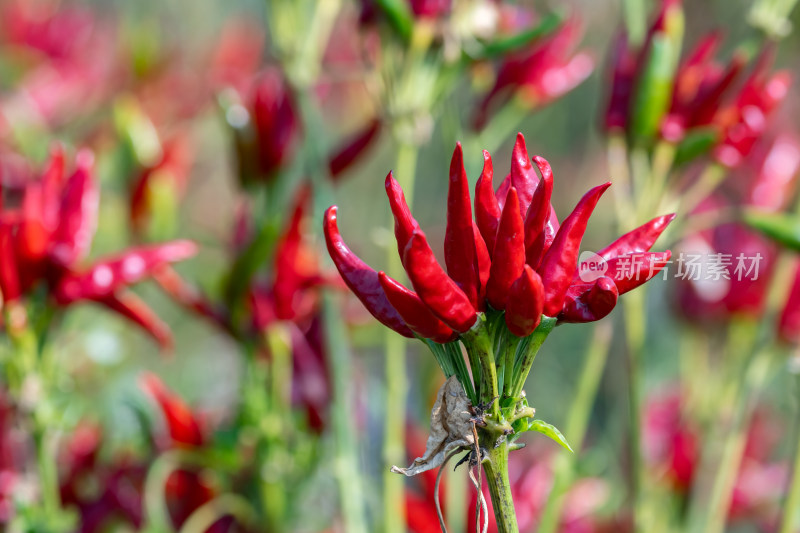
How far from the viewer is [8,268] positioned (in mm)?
637

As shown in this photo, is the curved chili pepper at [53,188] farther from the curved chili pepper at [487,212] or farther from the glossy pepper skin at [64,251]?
the curved chili pepper at [487,212]

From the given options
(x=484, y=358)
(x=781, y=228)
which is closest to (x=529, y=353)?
(x=484, y=358)

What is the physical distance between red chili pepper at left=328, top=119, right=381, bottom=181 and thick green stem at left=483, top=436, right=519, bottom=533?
0.43 metres

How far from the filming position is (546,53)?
838 mm

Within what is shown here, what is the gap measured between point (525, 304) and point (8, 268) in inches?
16.9

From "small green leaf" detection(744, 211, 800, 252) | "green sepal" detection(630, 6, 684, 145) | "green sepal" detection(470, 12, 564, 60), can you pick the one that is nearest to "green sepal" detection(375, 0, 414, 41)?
"green sepal" detection(470, 12, 564, 60)

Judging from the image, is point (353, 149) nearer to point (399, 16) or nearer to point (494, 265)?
point (399, 16)

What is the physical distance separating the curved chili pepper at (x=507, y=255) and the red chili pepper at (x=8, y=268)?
40cm

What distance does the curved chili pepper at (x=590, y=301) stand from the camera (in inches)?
15.1

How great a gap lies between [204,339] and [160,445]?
56.7 inches

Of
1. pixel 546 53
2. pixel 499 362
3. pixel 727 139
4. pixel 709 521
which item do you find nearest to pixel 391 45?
pixel 546 53

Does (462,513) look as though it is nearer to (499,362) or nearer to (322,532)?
(322,532)

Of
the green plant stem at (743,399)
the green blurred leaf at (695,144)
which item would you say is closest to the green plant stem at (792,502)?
the green plant stem at (743,399)

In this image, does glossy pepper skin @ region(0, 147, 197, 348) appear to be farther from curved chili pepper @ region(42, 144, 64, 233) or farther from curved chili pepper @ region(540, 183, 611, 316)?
curved chili pepper @ region(540, 183, 611, 316)
